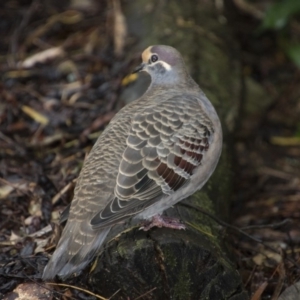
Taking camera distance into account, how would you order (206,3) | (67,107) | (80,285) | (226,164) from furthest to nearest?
1. (206,3)
2. (67,107)
3. (226,164)
4. (80,285)

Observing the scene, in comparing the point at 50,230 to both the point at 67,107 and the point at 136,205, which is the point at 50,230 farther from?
the point at 67,107

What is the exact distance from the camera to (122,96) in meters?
7.07

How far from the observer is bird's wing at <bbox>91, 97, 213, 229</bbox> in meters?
4.64

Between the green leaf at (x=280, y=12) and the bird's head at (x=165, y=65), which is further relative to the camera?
the green leaf at (x=280, y=12)

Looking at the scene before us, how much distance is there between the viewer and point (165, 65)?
569cm

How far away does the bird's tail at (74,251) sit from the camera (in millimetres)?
4438

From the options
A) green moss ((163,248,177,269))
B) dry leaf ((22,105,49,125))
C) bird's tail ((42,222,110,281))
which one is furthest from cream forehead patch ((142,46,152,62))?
dry leaf ((22,105,49,125))

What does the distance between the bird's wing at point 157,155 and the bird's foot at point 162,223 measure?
0.14 metres

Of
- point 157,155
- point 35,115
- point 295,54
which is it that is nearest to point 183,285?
point 157,155

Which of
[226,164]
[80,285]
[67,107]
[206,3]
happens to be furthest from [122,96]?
[80,285]

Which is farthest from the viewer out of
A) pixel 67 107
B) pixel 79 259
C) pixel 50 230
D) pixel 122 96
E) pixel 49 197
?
pixel 67 107

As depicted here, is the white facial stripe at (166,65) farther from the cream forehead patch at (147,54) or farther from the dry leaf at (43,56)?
the dry leaf at (43,56)

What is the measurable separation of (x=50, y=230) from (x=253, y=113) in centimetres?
408

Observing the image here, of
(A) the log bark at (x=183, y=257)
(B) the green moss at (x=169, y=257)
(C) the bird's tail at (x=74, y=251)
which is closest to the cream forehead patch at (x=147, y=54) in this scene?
(A) the log bark at (x=183, y=257)
